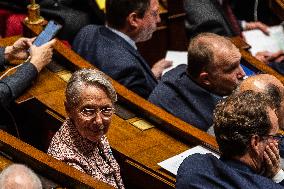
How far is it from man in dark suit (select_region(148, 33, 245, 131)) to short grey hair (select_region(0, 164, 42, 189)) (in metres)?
1.03

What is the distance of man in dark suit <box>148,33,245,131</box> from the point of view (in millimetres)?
2787

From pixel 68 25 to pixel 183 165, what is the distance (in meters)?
1.65

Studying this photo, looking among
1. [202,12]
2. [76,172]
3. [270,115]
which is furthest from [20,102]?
[202,12]

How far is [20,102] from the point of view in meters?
2.56

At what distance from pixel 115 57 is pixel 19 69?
444 millimetres

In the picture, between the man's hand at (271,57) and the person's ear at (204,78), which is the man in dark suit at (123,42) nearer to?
the person's ear at (204,78)

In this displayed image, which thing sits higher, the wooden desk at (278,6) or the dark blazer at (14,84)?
the dark blazer at (14,84)

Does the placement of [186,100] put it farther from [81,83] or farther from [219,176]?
[219,176]

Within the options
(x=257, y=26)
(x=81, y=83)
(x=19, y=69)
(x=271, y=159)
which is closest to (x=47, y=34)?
(x=19, y=69)

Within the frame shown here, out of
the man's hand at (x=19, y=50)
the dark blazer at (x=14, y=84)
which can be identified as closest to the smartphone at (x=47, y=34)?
the man's hand at (x=19, y=50)

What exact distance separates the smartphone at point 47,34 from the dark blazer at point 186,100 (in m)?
0.47

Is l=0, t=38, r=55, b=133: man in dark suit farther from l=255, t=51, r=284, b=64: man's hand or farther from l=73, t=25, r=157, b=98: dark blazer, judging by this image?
l=255, t=51, r=284, b=64: man's hand

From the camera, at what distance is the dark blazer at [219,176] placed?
194cm

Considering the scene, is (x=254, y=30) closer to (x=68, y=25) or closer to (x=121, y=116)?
(x=68, y=25)
